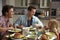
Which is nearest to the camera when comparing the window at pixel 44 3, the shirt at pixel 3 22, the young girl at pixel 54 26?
the young girl at pixel 54 26

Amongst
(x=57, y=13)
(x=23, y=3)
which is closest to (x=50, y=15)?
(x=57, y=13)

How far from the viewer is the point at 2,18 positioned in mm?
3051

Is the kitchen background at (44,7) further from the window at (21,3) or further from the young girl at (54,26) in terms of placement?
the young girl at (54,26)

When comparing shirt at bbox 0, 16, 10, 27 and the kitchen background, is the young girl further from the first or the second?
the kitchen background

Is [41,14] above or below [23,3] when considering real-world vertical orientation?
below

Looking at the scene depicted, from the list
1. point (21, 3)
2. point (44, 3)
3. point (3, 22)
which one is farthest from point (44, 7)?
point (3, 22)

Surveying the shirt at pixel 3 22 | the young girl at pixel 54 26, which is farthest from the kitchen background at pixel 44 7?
the young girl at pixel 54 26

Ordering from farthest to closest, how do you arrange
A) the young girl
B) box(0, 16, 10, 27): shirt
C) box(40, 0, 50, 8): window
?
1. box(40, 0, 50, 8): window
2. box(0, 16, 10, 27): shirt
3. the young girl

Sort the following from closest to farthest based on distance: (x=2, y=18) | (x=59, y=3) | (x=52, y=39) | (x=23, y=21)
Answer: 1. (x=52, y=39)
2. (x=2, y=18)
3. (x=23, y=21)
4. (x=59, y=3)

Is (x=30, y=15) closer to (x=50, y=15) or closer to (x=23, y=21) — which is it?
(x=23, y=21)

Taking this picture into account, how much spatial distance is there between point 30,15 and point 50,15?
64.2 inches

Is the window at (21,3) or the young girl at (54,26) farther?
the window at (21,3)

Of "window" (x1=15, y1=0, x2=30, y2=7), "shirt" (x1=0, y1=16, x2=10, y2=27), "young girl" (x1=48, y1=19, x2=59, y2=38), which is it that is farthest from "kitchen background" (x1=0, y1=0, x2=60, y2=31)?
"young girl" (x1=48, y1=19, x2=59, y2=38)

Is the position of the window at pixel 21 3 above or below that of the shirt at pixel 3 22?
above
